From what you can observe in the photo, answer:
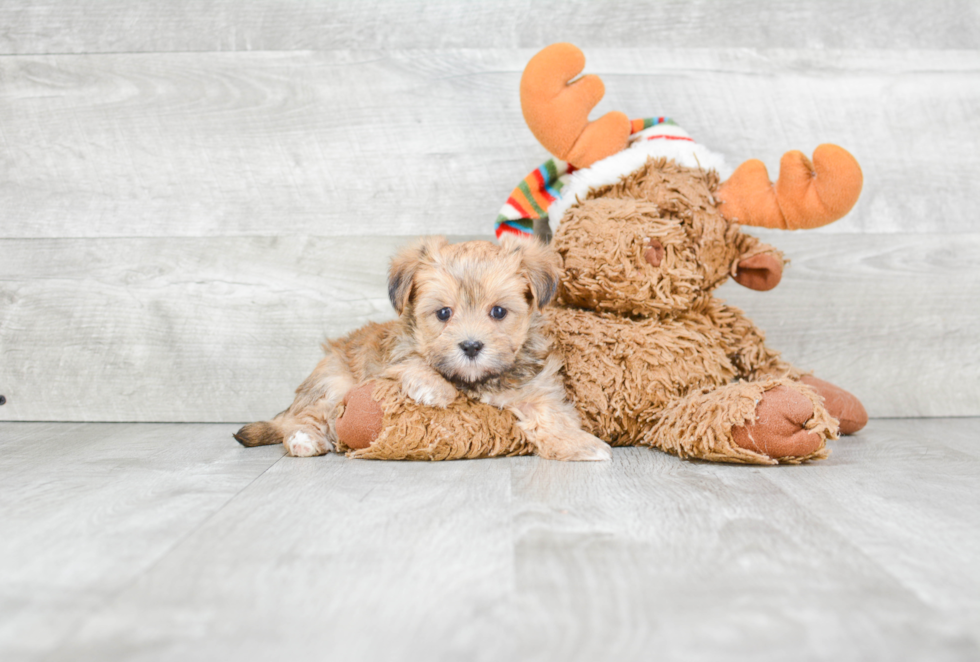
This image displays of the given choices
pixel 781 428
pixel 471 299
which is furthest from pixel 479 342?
pixel 781 428

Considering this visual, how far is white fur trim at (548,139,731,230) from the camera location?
2148 mm

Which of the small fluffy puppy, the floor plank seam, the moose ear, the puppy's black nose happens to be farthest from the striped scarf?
the floor plank seam

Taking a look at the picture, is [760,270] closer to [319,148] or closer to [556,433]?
[556,433]

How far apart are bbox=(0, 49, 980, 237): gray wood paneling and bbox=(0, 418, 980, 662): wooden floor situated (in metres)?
1.10

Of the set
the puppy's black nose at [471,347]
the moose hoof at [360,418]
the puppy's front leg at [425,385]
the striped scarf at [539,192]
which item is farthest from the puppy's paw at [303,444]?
the striped scarf at [539,192]

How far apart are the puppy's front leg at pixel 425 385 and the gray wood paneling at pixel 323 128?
0.83 m

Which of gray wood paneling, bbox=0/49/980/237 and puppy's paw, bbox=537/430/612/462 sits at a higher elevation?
gray wood paneling, bbox=0/49/980/237

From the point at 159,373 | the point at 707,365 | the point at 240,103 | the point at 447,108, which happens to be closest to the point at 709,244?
the point at 707,365

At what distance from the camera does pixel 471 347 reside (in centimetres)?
185

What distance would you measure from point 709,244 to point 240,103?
176cm

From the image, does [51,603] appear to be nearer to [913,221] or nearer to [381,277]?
[381,277]

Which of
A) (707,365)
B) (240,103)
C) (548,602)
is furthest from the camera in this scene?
(240,103)

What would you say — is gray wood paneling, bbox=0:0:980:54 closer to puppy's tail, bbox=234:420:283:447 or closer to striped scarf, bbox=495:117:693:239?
striped scarf, bbox=495:117:693:239

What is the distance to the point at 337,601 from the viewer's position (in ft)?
3.38
